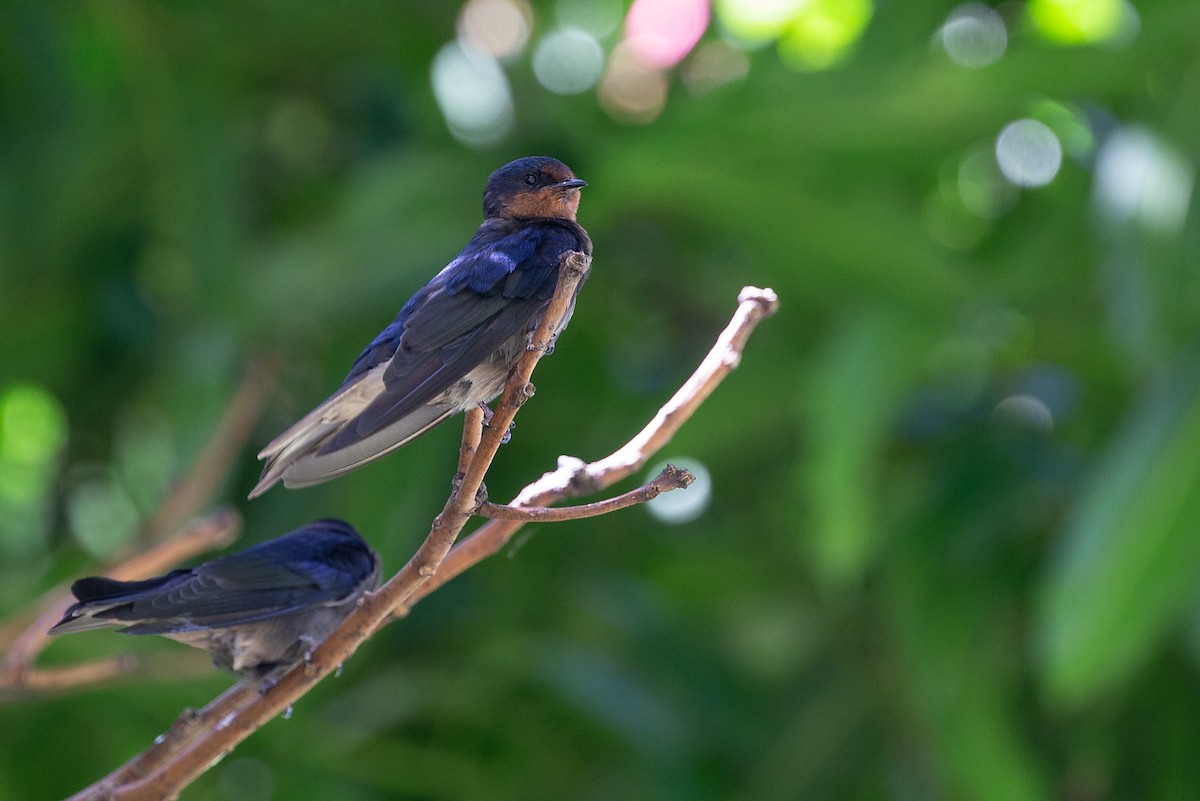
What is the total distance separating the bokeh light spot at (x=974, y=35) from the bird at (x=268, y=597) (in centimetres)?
293

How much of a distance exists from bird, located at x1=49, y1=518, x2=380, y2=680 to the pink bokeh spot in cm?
243

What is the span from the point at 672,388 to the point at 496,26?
1.34 m

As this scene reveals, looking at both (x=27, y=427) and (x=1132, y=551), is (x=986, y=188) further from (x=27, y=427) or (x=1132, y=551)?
(x=27, y=427)

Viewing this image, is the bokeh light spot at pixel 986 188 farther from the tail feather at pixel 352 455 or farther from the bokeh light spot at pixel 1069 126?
the tail feather at pixel 352 455

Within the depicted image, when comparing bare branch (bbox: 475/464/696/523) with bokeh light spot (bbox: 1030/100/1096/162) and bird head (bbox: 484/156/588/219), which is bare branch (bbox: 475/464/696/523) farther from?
bokeh light spot (bbox: 1030/100/1096/162)

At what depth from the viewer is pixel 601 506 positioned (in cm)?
142

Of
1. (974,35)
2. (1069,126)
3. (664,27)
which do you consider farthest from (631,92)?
(1069,126)

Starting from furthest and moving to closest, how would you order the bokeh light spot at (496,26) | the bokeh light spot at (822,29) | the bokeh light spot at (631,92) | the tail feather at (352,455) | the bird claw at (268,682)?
1. the bokeh light spot at (822,29)
2. the bokeh light spot at (631,92)
3. the bokeh light spot at (496,26)
4. the bird claw at (268,682)
5. the tail feather at (352,455)

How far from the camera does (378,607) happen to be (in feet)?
4.72

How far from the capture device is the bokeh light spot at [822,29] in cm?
499

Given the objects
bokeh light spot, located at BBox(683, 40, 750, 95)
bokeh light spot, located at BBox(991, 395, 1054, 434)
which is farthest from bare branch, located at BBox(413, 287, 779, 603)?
bokeh light spot, located at BBox(991, 395, 1054, 434)

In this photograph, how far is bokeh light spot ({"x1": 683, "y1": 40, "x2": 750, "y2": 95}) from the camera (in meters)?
4.78

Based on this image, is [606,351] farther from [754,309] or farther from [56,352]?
[754,309]

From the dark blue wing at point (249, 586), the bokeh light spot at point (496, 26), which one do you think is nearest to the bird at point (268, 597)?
the dark blue wing at point (249, 586)
